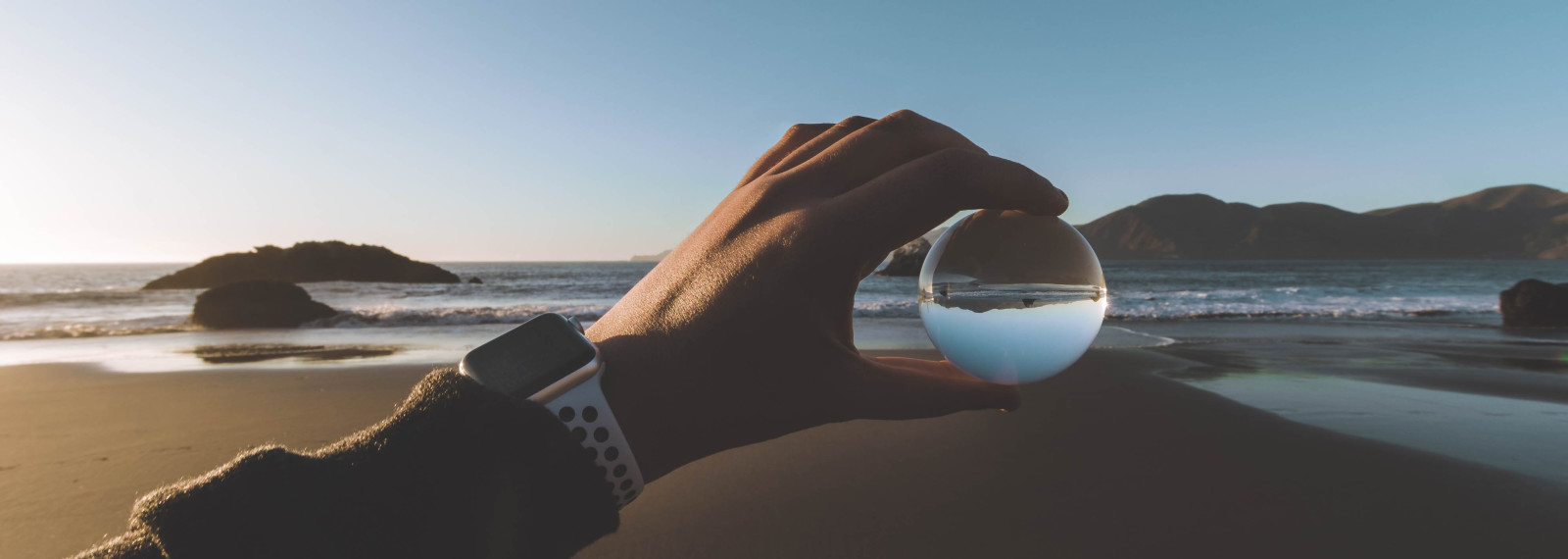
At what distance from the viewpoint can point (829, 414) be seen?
4.50 ft

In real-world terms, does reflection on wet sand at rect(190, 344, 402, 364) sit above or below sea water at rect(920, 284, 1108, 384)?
below

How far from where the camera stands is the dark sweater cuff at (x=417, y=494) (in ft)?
2.66

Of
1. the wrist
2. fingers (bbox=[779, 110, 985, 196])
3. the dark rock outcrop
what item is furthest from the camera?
the dark rock outcrop

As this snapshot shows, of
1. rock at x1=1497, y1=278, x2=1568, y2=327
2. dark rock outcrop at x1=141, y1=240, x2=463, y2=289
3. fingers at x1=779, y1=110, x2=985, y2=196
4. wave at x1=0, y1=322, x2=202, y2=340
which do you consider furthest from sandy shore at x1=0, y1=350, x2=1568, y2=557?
dark rock outcrop at x1=141, y1=240, x2=463, y2=289

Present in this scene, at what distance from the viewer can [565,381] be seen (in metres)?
1.05

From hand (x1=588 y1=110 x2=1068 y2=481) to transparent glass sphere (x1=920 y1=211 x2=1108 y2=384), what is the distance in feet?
1.17

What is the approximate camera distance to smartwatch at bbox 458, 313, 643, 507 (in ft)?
3.43

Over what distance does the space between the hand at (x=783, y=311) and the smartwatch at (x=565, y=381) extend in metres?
0.10

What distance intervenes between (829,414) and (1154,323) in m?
11.3

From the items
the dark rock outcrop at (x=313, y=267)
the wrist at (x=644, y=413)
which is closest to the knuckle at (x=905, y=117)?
the wrist at (x=644, y=413)

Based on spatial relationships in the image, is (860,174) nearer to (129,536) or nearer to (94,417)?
(129,536)

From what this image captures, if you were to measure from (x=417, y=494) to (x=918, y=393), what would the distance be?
38.1 inches

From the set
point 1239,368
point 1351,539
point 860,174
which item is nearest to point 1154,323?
point 1239,368

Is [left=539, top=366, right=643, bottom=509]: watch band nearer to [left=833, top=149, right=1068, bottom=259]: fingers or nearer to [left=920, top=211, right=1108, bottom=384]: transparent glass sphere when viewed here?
[left=833, top=149, right=1068, bottom=259]: fingers
